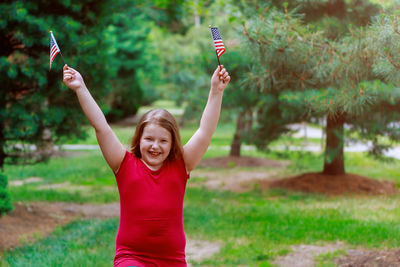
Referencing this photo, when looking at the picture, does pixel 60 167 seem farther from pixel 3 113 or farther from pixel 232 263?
pixel 232 263

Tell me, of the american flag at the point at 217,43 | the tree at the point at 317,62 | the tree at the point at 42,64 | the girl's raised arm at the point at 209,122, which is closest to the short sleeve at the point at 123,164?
the girl's raised arm at the point at 209,122

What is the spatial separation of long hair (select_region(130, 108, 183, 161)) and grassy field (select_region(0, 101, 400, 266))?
2038mm

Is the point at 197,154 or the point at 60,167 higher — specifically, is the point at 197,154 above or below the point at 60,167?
above

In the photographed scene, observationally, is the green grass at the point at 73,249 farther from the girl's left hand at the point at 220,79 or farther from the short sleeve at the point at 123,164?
the girl's left hand at the point at 220,79

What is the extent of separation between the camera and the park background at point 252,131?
463 cm

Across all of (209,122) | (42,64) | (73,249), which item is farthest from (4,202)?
(209,122)

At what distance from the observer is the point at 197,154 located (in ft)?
8.71

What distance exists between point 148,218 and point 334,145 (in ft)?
20.6

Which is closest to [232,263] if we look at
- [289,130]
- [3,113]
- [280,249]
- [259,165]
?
[280,249]

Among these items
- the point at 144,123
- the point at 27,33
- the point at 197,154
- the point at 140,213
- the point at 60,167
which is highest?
the point at 27,33

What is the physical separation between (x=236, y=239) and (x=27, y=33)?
3.44 metres

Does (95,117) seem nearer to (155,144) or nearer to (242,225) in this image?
(155,144)

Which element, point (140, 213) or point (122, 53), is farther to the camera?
point (122, 53)

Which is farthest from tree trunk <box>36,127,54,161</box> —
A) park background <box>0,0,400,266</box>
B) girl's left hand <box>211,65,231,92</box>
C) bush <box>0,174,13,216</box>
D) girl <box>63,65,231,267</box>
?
girl's left hand <box>211,65,231,92</box>
